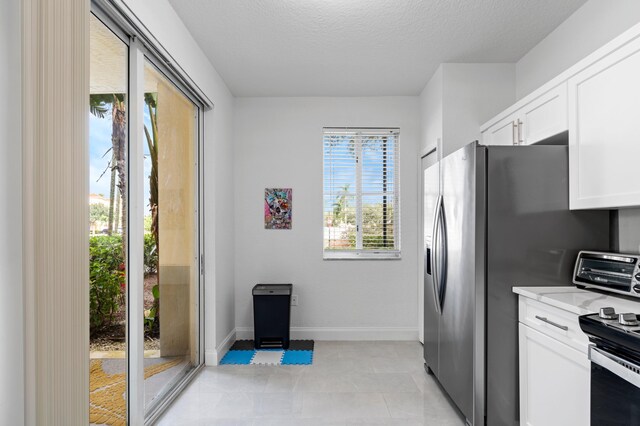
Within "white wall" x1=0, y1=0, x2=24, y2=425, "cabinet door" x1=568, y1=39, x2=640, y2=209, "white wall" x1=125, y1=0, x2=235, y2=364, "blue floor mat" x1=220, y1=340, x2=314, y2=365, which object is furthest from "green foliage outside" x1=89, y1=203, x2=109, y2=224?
"cabinet door" x1=568, y1=39, x2=640, y2=209

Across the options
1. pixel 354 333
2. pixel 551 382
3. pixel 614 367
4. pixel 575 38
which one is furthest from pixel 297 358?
pixel 575 38

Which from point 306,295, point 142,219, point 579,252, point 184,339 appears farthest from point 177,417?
point 579,252

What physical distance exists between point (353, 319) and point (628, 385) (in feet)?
10.5

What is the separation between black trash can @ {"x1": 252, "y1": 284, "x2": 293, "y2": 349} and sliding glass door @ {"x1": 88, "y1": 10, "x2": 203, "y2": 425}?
3.37 feet

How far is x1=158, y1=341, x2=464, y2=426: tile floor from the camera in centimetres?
262

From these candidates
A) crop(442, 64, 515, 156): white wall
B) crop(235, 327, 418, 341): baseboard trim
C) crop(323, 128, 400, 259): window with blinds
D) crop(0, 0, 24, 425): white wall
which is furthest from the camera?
crop(323, 128, 400, 259): window with blinds

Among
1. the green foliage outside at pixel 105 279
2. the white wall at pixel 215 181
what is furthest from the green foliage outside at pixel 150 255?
the white wall at pixel 215 181

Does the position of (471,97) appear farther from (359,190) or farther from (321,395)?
(321,395)

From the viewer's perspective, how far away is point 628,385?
1.38 m

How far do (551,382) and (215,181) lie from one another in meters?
2.95

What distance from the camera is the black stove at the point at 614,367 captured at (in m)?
1.35

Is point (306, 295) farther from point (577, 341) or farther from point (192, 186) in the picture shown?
point (577, 341)

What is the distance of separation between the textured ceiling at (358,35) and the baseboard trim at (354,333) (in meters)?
2.68

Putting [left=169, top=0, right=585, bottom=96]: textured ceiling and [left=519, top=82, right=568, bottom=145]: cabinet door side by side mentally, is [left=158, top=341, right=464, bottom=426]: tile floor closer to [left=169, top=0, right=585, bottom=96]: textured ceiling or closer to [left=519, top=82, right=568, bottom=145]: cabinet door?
[left=519, top=82, right=568, bottom=145]: cabinet door
